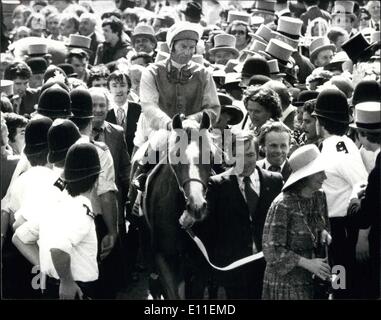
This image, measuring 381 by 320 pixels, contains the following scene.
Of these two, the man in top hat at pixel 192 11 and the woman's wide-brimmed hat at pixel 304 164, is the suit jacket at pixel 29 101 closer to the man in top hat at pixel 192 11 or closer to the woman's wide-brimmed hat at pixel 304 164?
the man in top hat at pixel 192 11

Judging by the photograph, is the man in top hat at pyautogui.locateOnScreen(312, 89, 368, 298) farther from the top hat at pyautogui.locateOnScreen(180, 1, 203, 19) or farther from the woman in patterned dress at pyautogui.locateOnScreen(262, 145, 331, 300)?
the top hat at pyautogui.locateOnScreen(180, 1, 203, 19)

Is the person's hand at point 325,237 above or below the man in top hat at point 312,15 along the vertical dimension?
below

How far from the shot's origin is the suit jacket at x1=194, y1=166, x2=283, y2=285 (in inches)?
254

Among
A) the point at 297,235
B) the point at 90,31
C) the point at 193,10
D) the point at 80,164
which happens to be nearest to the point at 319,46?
the point at 193,10

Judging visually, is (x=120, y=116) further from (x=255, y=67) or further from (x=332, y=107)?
(x=332, y=107)

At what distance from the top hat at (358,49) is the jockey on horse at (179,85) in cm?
354

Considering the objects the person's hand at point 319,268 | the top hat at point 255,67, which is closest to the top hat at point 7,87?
the top hat at point 255,67

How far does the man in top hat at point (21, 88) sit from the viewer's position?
407 inches

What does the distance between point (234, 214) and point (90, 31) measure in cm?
893

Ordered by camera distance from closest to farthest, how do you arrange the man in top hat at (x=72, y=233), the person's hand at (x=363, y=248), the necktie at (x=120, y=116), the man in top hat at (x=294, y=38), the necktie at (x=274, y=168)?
1. the man in top hat at (x=72, y=233)
2. the person's hand at (x=363, y=248)
3. the necktie at (x=274, y=168)
4. the necktie at (x=120, y=116)
5. the man in top hat at (x=294, y=38)

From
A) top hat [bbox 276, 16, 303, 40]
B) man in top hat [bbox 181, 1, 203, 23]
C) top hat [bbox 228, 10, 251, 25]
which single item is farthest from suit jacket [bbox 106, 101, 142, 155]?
man in top hat [bbox 181, 1, 203, 23]

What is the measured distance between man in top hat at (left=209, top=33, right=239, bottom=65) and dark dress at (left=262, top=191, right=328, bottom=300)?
6954 millimetres
